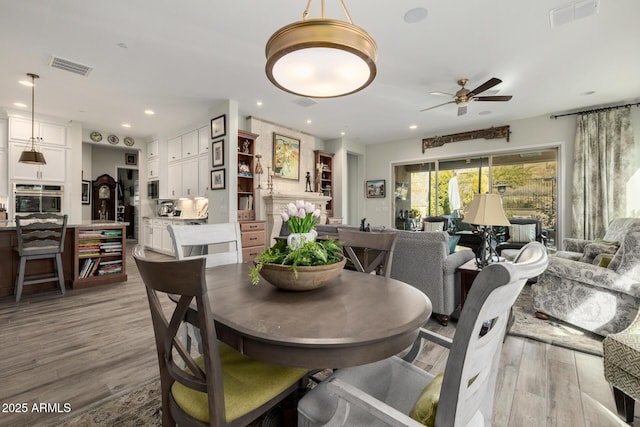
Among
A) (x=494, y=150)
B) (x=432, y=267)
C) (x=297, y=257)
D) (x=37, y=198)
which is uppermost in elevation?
(x=494, y=150)

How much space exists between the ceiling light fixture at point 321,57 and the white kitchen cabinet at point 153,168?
674 cm

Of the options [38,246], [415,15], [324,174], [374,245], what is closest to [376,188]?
[324,174]

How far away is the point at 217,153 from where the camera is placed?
15.9ft

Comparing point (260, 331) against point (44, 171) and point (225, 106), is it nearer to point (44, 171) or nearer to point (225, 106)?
point (225, 106)

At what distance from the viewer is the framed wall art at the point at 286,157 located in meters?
5.91

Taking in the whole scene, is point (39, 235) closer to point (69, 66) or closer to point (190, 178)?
point (69, 66)

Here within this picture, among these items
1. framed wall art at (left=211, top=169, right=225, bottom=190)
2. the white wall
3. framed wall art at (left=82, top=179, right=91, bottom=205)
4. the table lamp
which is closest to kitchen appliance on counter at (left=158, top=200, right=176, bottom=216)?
framed wall art at (left=82, top=179, right=91, bottom=205)

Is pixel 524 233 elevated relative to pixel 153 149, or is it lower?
lower

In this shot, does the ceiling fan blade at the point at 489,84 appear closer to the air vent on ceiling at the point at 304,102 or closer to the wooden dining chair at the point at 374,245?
the air vent on ceiling at the point at 304,102

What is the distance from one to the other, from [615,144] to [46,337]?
26.3 feet

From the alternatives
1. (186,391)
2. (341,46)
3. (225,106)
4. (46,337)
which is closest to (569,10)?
(341,46)

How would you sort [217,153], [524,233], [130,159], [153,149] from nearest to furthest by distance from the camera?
[217,153] < [524,233] < [153,149] < [130,159]

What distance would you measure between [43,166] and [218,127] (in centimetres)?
369

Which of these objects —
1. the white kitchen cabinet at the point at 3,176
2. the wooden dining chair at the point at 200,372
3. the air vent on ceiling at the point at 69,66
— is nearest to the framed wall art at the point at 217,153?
the air vent on ceiling at the point at 69,66
